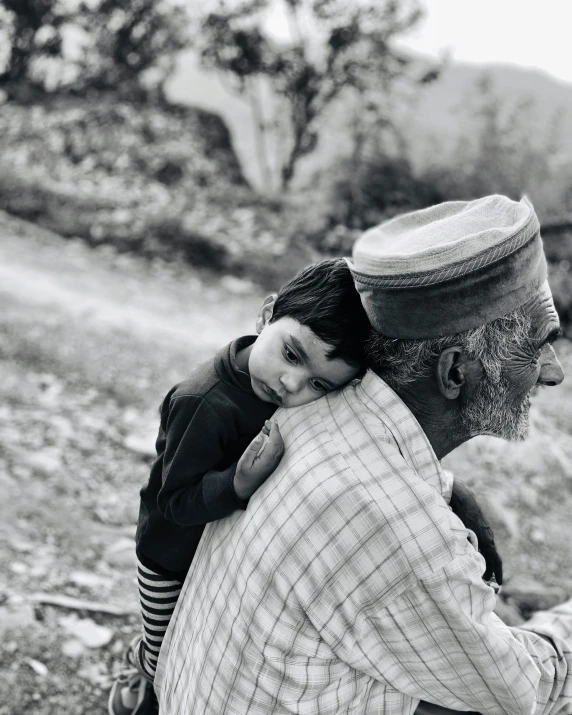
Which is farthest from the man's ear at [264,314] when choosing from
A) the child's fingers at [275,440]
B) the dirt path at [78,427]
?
the dirt path at [78,427]

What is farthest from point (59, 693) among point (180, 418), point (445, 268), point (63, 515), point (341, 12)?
point (341, 12)

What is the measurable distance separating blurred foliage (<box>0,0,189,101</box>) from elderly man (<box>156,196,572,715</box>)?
34.4 feet

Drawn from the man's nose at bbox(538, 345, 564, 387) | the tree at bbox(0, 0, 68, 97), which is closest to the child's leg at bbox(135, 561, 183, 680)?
the man's nose at bbox(538, 345, 564, 387)

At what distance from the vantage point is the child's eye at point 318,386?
6.20 ft

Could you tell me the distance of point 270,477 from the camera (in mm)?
1778

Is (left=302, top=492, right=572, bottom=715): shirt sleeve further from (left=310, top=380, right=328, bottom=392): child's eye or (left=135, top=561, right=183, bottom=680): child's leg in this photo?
(left=135, top=561, right=183, bottom=680): child's leg

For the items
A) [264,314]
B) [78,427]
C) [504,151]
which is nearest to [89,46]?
[504,151]

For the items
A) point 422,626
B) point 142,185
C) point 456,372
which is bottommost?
point 142,185

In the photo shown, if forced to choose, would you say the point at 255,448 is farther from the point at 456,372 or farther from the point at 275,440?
the point at 456,372

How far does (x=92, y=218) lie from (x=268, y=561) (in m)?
8.11

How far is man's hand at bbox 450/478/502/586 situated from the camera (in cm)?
209

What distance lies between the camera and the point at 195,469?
1885 millimetres

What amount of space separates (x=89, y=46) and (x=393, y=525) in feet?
39.8

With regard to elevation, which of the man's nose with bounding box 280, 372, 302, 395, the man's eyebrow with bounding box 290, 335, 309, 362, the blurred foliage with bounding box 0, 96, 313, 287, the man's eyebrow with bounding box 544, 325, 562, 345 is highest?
the man's eyebrow with bounding box 544, 325, 562, 345
